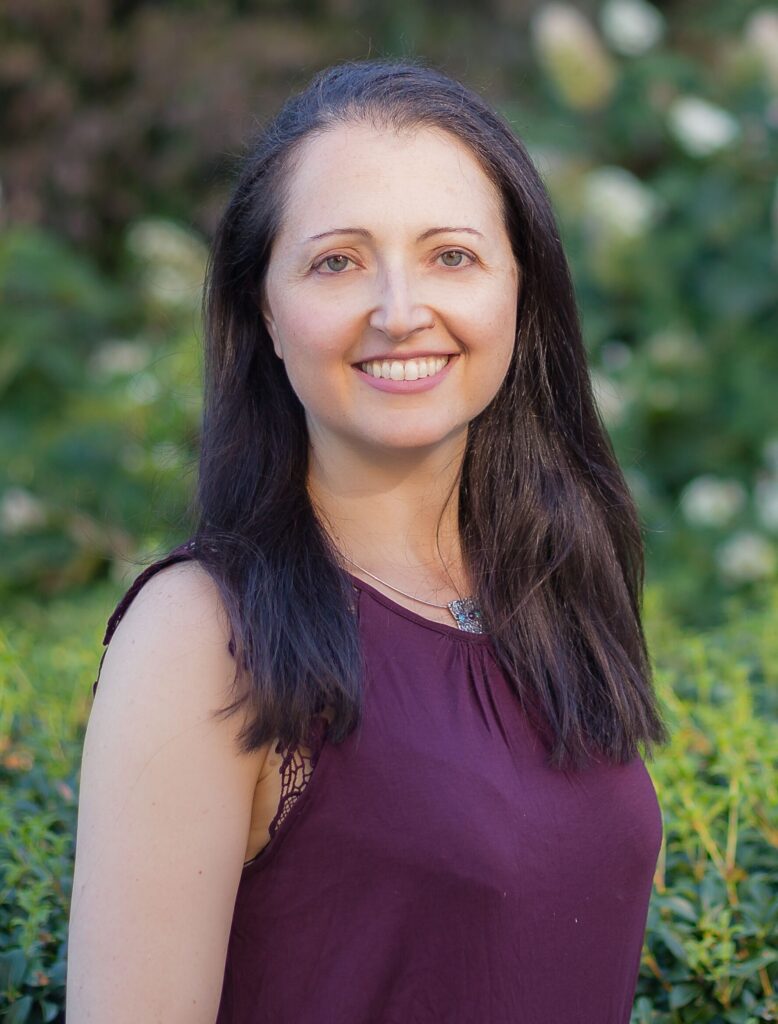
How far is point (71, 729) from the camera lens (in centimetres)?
271

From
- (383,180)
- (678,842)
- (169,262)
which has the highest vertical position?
(169,262)

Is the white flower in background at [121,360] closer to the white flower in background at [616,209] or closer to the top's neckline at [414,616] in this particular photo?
the white flower in background at [616,209]

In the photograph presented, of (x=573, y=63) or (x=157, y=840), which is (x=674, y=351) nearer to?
(x=573, y=63)

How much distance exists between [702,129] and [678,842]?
14.1ft

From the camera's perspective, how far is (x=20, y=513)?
17.7ft

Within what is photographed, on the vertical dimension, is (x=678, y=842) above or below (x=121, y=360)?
below

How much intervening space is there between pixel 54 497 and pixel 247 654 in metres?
4.09

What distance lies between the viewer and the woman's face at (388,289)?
1.78 metres

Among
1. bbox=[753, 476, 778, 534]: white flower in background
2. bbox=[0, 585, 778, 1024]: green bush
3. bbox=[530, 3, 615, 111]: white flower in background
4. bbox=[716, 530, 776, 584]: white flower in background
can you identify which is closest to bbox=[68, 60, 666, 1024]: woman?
bbox=[0, 585, 778, 1024]: green bush

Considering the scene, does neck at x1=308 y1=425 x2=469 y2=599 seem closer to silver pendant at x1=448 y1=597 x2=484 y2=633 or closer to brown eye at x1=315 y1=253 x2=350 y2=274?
silver pendant at x1=448 y1=597 x2=484 y2=633

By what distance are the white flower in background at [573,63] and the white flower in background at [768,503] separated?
2.30m

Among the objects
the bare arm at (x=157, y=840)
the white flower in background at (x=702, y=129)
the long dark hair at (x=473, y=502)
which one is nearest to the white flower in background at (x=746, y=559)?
the white flower in background at (x=702, y=129)

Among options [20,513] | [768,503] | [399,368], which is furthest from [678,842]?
[20,513]

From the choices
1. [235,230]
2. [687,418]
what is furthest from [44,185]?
[235,230]
